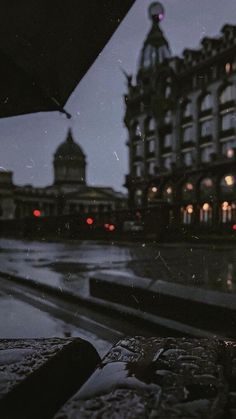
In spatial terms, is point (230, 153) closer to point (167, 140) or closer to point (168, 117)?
point (167, 140)

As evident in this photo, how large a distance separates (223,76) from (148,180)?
52.1ft

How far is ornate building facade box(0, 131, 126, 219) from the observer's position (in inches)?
3981

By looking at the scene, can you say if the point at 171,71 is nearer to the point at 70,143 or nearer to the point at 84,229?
the point at 84,229

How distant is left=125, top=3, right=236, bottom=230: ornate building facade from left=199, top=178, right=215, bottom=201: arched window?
0.35ft

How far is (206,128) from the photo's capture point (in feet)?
153

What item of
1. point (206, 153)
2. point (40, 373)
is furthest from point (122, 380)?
point (206, 153)

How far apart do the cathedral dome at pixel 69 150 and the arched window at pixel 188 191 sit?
6503 centimetres

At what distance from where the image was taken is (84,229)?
119 feet

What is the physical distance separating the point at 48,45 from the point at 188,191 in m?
45.5

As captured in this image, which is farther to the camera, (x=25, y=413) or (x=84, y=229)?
(x=84, y=229)

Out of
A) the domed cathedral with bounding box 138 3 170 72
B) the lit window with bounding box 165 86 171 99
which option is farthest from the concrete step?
the domed cathedral with bounding box 138 3 170 72

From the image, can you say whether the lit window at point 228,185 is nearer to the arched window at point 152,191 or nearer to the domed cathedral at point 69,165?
the arched window at point 152,191

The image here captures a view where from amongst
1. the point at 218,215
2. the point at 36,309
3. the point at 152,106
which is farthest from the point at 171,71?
the point at 36,309

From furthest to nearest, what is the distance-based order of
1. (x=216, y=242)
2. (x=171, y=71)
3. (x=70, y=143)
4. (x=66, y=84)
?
1. (x=70, y=143)
2. (x=171, y=71)
3. (x=216, y=242)
4. (x=66, y=84)
